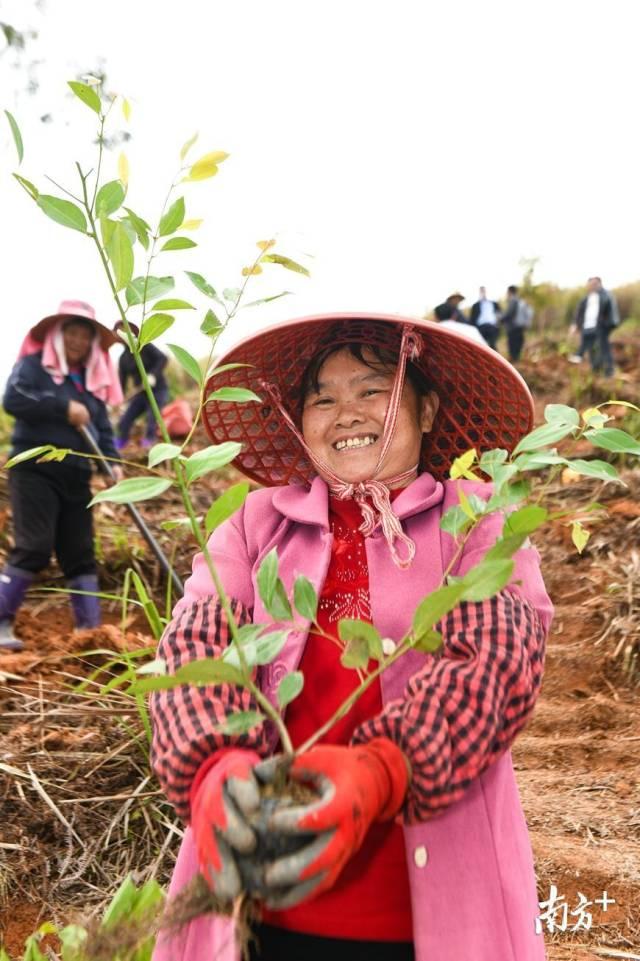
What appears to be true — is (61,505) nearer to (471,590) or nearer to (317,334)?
(317,334)

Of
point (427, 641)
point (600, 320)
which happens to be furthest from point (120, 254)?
point (600, 320)

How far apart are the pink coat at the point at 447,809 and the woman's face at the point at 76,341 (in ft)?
6.87

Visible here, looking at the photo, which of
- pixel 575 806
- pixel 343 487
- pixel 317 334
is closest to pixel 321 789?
pixel 343 487

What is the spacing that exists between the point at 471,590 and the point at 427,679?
20 centimetres

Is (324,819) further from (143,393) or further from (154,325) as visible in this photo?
(143,393)

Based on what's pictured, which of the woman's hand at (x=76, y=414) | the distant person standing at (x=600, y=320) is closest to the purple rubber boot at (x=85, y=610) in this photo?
the woman's hand at (x=76, y=414)

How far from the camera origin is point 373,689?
39.2 inches

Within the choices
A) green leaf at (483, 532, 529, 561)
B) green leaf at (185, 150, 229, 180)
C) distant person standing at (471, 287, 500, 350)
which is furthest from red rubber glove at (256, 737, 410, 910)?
distant person standing at (471, 287, 500, 350)

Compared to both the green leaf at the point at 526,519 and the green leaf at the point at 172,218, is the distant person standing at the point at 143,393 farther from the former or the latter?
the green leaf at the point at 526,519

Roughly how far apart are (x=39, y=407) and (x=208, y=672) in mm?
2397

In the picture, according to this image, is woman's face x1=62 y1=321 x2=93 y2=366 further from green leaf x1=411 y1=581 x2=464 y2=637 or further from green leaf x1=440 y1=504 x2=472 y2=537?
green leaf x1=411 y1=581 x2=464 y2=637

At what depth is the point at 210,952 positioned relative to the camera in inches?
38.9

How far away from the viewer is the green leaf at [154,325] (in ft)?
2.75

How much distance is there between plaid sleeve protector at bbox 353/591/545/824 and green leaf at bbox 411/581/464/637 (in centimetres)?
14
